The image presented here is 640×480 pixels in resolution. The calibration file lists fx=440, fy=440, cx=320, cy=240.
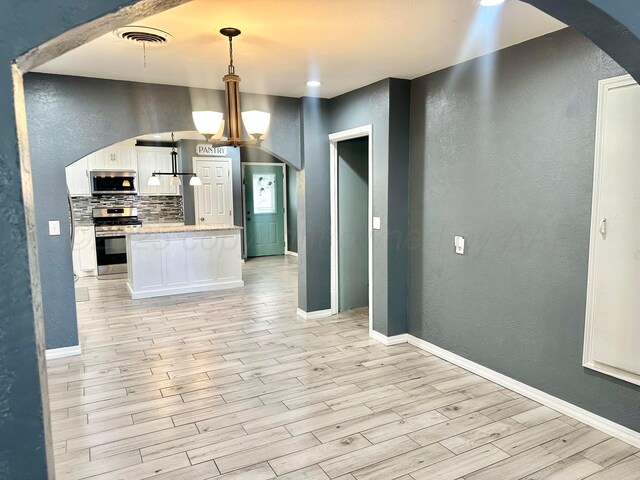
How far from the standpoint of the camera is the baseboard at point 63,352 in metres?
3.93

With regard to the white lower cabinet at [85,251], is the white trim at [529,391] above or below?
below

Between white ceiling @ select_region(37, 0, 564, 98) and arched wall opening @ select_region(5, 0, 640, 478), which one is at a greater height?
white ceiling @ select_region(37, 0, 564, 98)

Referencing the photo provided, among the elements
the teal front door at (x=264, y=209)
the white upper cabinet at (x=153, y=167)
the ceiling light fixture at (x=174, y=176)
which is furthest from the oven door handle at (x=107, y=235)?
the teal front door at (x=264, y=209)

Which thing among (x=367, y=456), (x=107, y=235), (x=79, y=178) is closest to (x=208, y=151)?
(x=79, y=178)

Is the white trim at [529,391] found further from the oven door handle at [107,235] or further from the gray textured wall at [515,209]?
the oven door handle at [107,235]

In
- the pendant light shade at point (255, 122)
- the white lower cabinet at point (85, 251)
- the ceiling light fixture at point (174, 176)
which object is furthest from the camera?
the white lower cabinet at point (85, 251)

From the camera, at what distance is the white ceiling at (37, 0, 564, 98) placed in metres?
2.38

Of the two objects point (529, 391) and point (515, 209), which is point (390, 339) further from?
point (515, 209)

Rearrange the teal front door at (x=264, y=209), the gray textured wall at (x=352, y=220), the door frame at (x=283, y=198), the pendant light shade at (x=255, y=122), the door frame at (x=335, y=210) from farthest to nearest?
the teal front door at (x=264, y=209)
the door frame at (x=283, y=198)
the gray textured wall at (x=352, y=220)
the door frame at (x=335, y=210)
the pendant light shade at (x=255, y=122)

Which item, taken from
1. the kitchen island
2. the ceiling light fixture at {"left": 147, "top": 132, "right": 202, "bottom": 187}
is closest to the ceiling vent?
the kitchen island

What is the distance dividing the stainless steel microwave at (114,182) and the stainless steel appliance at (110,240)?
1.06 feet

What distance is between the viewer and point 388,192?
405cm

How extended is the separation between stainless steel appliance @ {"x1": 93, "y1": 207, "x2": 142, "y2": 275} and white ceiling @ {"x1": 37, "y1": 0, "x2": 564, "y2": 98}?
14.7ft

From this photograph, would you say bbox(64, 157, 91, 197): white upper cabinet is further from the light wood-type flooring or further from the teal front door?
the light wood-type flooring
